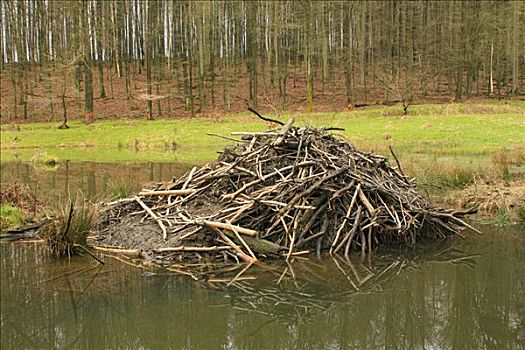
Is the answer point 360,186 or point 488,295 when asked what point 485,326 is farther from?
point 360,186

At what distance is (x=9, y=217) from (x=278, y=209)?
4.55 meters

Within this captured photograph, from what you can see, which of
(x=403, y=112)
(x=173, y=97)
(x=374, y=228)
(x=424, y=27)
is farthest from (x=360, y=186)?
(x=424, y=27)

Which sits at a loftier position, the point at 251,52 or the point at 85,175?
the point at 251,52

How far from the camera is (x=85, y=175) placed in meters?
16.5

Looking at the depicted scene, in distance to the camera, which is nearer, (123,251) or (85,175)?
(123,251)

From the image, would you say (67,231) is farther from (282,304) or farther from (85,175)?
(85,175)

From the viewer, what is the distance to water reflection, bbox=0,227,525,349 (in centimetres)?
477

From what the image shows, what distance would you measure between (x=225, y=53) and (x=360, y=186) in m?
33.8

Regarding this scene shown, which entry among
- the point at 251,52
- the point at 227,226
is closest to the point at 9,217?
the point at 227,226

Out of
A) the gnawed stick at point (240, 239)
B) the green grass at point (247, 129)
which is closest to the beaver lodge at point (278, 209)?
the gnawed stick at point (240, 239)

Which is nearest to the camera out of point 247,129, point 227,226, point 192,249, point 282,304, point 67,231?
point 282,304

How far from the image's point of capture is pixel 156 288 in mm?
6105

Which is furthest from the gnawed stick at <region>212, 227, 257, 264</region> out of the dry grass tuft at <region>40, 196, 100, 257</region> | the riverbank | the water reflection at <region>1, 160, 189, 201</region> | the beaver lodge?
the riverbank

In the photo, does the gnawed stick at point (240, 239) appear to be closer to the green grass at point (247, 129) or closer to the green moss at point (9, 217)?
the green moss at point (9, 217)
